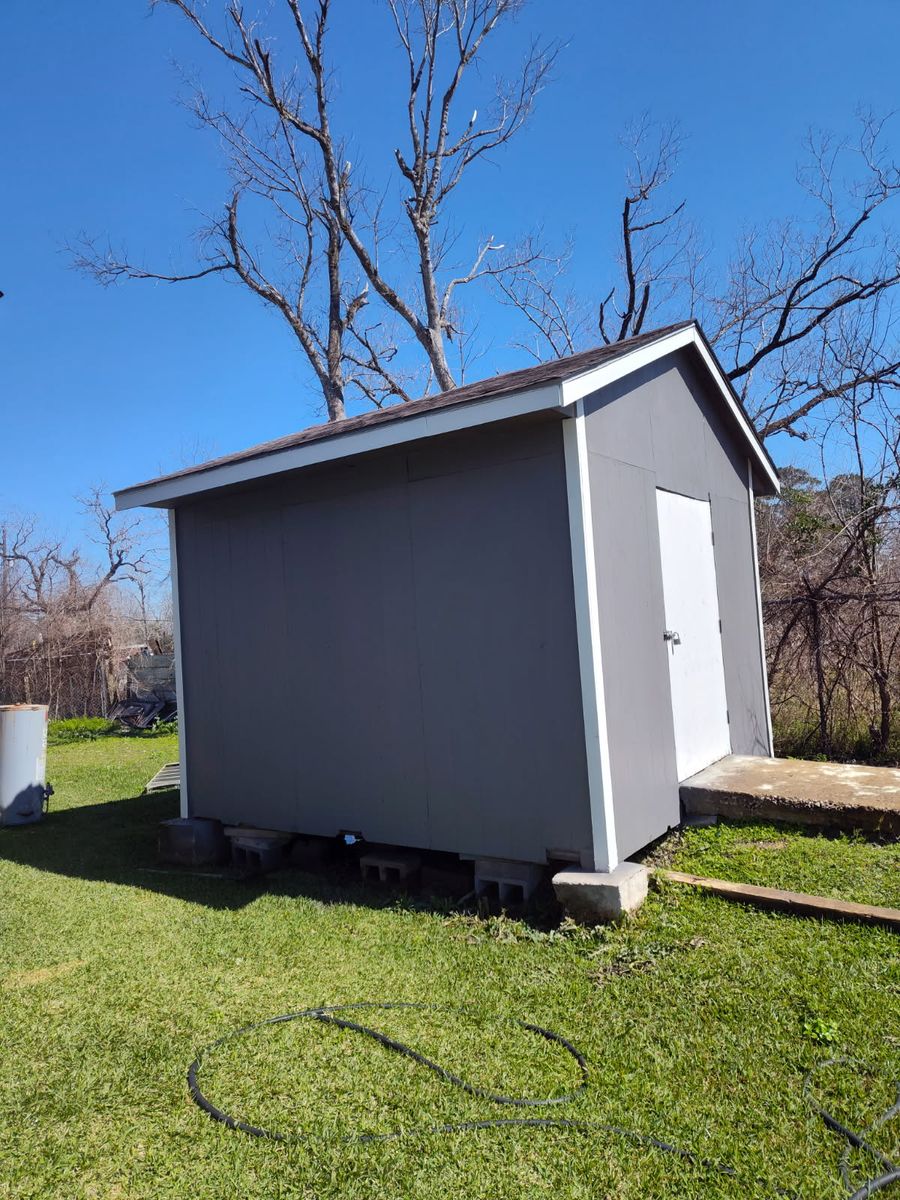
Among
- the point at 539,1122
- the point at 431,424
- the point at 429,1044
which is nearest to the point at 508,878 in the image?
the point at 429,1044

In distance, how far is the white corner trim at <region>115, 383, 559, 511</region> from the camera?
13.0 feet

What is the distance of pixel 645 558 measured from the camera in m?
4.80

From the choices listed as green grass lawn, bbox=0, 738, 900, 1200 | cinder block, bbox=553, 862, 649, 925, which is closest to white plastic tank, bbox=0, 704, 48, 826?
green grass lawn, bbox=0, 738, 900, 1200

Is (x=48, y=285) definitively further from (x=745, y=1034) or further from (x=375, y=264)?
(x=745, y=1034)

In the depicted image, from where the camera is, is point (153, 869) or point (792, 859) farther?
point (153, 869)

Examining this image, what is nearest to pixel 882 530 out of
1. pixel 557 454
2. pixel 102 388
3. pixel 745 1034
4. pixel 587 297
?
pixel 557 454

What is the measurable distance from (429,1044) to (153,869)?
→ 11.1 feet

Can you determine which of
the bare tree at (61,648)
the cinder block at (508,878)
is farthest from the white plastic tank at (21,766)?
the bare tree at (61,648)

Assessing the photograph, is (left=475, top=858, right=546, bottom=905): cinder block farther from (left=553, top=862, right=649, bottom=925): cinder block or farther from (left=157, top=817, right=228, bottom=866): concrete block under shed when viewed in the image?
(left=157, top=817, right=228, bottom=866): concrete block under shed

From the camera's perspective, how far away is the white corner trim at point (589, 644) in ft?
13.1

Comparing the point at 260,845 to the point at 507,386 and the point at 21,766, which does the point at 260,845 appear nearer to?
the point at 21,766

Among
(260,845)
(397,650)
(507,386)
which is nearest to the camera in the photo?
(507,386)

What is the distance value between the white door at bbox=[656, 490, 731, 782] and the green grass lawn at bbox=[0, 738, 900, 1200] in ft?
3.67

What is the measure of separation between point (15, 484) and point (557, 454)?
864 inches
